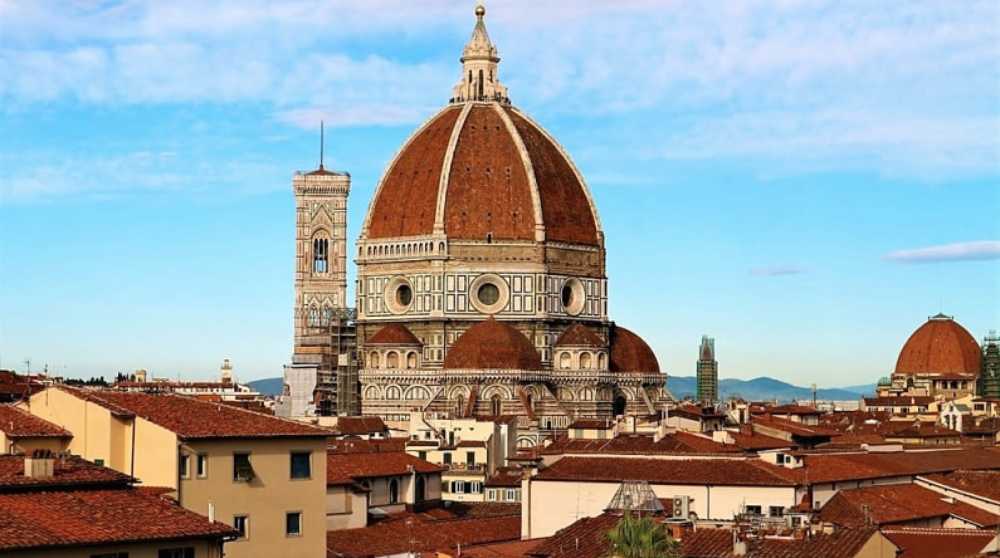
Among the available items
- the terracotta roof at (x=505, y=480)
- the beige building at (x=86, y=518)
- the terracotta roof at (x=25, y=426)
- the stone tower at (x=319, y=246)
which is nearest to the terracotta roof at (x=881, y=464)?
the terracotta roof at (x=505, y=480)

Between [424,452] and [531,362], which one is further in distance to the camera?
[531,362]

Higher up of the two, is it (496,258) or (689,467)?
(496,258)

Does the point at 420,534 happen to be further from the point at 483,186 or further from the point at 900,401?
the point at 900,401

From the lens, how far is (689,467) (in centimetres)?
4959

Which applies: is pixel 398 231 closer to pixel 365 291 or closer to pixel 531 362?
pixel 365 291

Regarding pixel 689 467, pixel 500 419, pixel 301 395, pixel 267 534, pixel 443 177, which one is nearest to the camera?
pixel 267 534

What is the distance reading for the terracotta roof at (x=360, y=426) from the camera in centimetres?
8888

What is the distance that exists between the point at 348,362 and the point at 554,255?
1244cm

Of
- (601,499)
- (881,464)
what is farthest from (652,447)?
(601,499)

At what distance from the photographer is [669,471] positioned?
162 ft

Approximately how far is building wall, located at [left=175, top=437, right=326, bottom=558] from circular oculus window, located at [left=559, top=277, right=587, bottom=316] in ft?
278

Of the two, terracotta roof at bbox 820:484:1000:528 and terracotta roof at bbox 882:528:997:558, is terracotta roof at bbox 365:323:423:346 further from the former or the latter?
terracotta roof at bbox 882:528:997:558

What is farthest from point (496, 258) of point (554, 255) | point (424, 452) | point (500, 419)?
point (424, 452)

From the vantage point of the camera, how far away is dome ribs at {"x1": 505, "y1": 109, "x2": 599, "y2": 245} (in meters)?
113
